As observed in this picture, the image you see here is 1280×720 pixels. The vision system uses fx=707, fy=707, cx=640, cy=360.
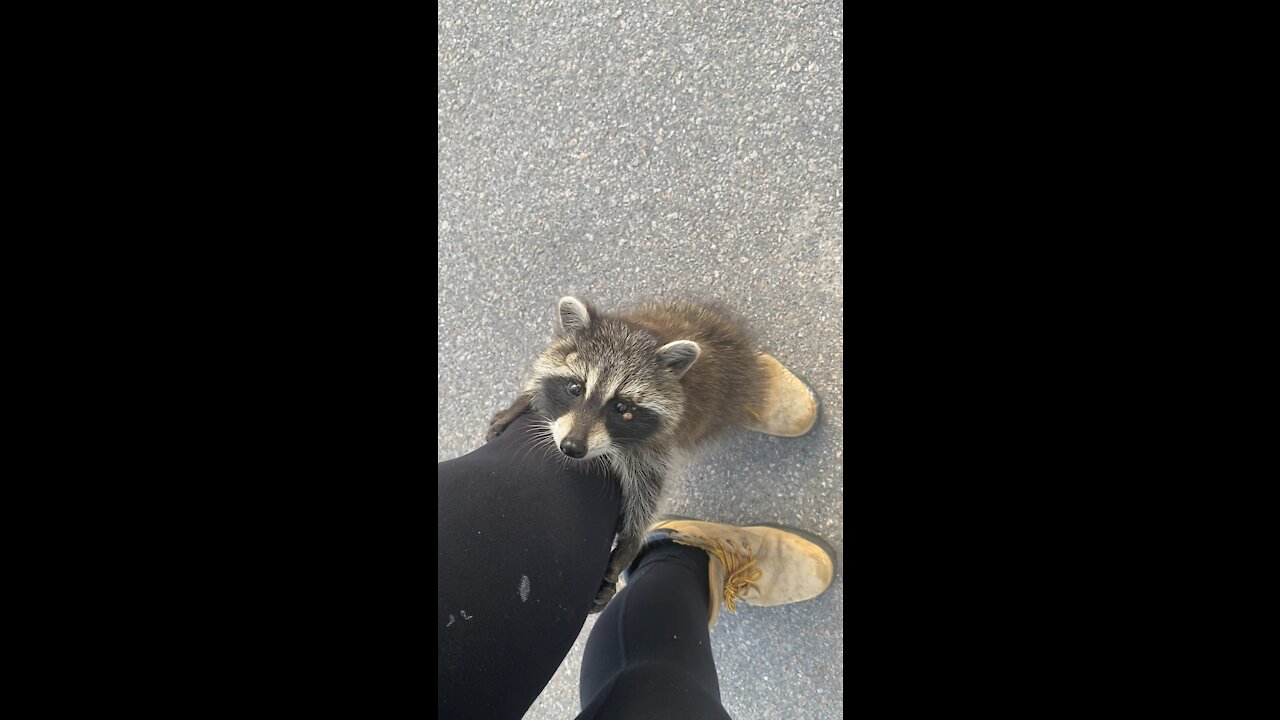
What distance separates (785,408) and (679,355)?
0.42 meters

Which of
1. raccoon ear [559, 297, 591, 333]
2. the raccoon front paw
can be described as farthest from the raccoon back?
the raccoon front paw

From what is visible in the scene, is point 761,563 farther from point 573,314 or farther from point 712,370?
point 573,314

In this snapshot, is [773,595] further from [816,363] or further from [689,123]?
[689,123]

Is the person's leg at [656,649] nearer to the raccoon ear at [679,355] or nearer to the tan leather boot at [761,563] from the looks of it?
the tan leather boot at [761,563]

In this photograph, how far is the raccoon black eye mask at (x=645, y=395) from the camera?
5.97ft

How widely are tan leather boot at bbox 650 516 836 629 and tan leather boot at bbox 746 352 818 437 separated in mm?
314

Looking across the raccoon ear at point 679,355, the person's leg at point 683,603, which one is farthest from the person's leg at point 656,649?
the raccoon ear at point 679,355

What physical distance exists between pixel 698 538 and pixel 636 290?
835mm

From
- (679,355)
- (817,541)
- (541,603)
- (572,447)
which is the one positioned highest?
(679,355)

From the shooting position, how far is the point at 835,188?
217 centimetres

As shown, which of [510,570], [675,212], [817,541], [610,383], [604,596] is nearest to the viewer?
[510,570]

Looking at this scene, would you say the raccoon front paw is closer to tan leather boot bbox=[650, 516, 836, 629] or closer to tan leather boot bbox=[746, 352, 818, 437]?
tan leather boot bbox=[650, 516, 836, 629]

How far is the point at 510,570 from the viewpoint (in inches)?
58.8

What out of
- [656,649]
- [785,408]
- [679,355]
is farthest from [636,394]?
[656,649]
